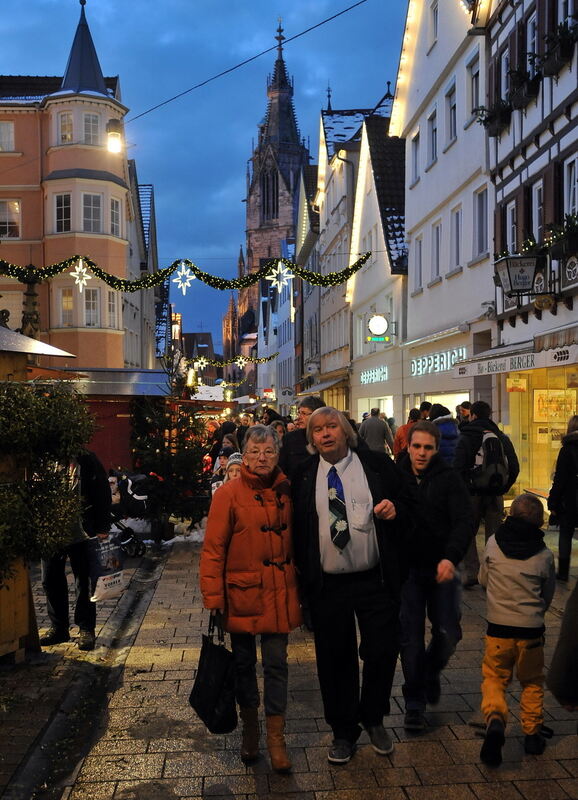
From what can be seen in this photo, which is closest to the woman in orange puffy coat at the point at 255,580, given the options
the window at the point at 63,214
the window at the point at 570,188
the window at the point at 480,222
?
the window at the point at 570,188

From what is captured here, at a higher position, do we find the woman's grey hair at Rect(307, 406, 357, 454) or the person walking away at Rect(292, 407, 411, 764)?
the woman's grey hair at Rect(307, 406, 357, 454)

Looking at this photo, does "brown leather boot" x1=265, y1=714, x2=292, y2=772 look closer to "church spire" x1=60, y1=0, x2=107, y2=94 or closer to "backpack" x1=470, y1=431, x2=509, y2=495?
"backpack" x1=470, y1=431, x2=509, y2=495

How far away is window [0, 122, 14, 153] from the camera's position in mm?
32125

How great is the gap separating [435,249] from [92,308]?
13.4m

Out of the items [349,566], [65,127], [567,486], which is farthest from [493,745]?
[65,127]

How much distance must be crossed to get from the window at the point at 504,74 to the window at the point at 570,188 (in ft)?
11.5

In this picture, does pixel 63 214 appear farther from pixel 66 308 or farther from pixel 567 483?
pixel 567 483

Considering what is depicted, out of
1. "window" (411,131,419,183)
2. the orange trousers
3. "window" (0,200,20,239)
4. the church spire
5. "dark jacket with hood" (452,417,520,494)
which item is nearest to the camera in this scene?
the orange trousers

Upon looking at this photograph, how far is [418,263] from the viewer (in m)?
24.5

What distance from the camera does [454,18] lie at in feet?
66.7

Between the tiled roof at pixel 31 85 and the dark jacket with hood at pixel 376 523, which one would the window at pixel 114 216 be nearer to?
the tiled roof at pixel 31 85

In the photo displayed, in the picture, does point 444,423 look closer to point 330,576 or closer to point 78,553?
point 78,553

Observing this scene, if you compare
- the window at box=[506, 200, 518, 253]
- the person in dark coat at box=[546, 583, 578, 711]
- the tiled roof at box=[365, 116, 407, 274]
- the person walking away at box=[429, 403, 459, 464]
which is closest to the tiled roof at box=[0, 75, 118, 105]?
the tiled roof at box=[365, 116, 407, 274]

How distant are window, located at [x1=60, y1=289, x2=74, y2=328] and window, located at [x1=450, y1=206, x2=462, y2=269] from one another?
14917mm
